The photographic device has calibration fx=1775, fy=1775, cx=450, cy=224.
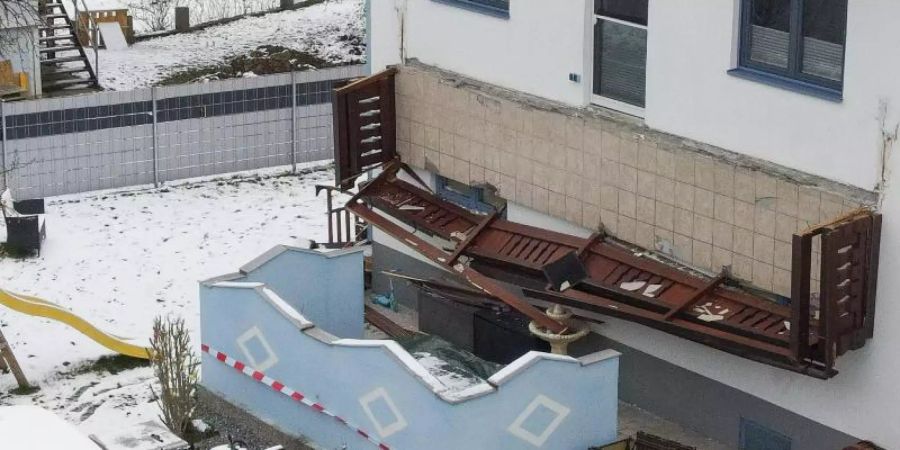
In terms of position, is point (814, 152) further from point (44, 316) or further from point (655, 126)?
point (44, 316)

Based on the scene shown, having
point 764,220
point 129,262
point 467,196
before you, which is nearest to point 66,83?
point 129,262

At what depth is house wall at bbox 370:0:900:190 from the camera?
13.4 metres

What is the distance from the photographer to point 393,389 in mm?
14312

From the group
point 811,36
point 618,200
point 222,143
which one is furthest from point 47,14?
point 811,36

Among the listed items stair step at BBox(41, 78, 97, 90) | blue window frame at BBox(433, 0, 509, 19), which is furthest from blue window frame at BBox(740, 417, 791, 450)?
stair step at BBox(41, 78, 97, 90)

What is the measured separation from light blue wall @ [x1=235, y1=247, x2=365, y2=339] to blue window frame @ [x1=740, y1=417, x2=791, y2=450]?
4.16 meters

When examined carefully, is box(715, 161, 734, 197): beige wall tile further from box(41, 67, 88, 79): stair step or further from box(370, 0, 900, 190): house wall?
box(41, 67, 88, 79): stair step

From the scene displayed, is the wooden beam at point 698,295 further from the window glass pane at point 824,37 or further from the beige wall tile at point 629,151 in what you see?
the window glass pane at point 824,37

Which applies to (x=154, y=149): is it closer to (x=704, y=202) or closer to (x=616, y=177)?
(x=616, y=177)

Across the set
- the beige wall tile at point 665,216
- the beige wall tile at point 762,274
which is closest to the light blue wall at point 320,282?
the beige wall tile at point 665,216

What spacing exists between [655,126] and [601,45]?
43.4 inches

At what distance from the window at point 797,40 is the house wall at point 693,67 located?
0.14m

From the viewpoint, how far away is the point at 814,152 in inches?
548

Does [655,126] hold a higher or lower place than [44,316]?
higher
